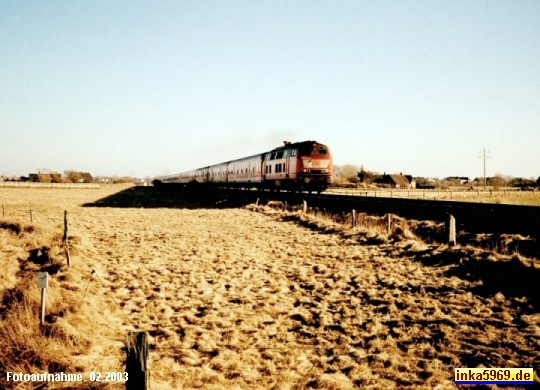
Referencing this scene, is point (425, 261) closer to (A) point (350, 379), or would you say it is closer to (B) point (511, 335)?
(B) point (511, 335)

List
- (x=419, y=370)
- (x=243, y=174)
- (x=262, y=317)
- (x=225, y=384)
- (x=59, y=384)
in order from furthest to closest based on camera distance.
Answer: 1. (x=243, y=174)
2. (x=262, y=317)
3. (x=419, y=370)
4. (x=225, y=384)
5. (x=59, y=384)

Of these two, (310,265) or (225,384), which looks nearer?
(225,384)

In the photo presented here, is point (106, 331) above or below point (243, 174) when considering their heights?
below

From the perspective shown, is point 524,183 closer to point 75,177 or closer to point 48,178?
point 48,178

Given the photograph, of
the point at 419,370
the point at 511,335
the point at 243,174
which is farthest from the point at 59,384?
the point at 243,174

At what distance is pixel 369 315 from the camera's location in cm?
620

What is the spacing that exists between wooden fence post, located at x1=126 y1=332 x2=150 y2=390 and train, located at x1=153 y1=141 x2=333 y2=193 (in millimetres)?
21421

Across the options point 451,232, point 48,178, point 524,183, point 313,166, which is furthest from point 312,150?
point 524,183

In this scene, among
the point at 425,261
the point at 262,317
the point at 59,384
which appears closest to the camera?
the point at 59,384

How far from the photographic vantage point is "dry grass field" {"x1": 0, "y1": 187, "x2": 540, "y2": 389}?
4.42 meters

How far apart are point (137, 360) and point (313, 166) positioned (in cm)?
2203

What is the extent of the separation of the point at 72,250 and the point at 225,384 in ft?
23.2

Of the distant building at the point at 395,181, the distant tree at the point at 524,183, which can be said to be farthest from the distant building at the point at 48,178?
the distant tree at the point at 524,183

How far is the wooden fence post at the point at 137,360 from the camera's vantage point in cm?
281
